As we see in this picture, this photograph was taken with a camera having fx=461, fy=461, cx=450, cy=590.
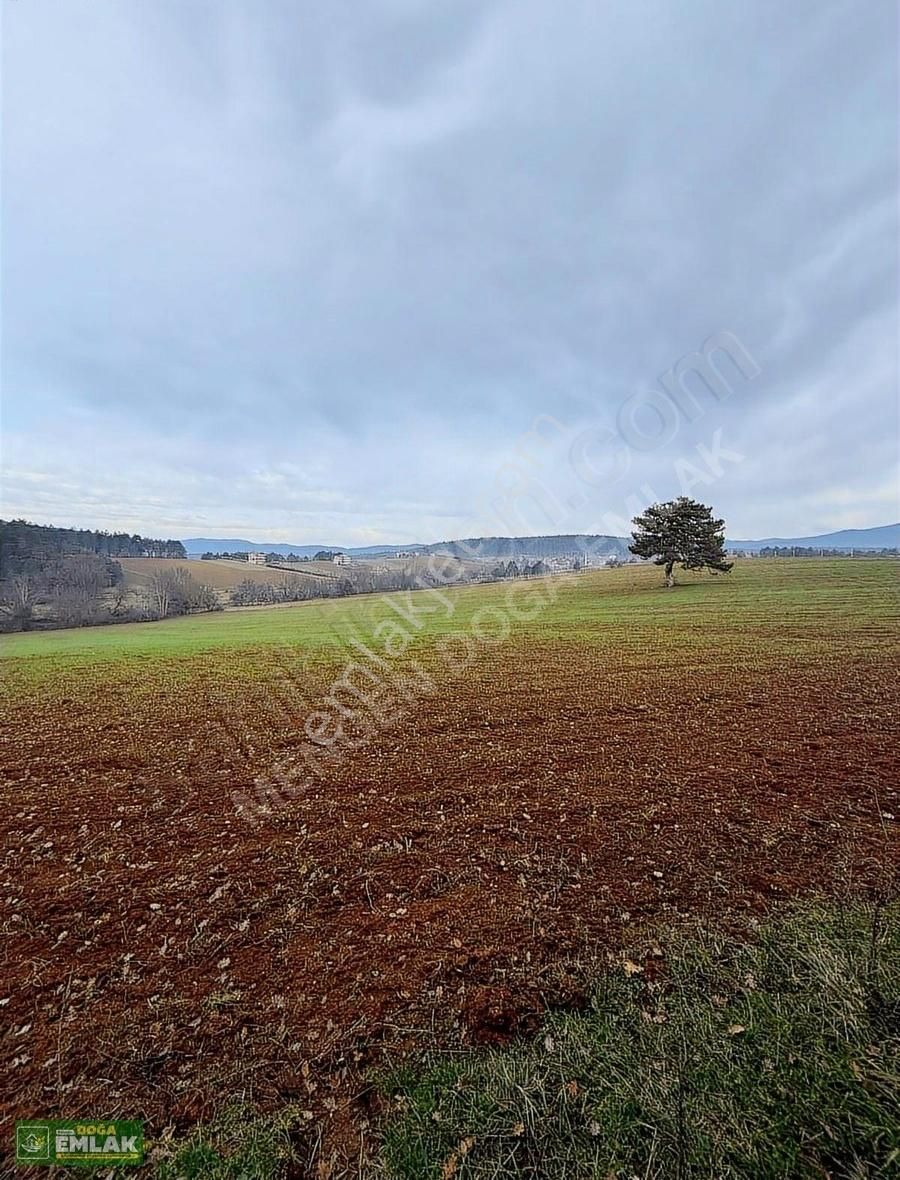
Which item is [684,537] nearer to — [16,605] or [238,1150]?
[238,1150]

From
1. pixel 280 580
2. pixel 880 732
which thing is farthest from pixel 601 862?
pixel 280 580

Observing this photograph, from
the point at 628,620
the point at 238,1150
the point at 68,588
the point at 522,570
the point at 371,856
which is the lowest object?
the point at 371,856

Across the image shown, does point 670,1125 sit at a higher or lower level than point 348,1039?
higher

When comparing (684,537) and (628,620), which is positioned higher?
(684,537)

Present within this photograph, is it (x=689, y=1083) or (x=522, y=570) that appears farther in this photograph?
(x=522, y=570)

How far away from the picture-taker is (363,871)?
167 inches

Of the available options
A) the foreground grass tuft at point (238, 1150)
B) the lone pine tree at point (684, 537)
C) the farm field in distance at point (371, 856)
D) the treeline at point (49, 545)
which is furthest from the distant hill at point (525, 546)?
the treeline at point (49, 545)

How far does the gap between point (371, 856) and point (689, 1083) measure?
299 cm

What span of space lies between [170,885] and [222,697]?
7.37 metres

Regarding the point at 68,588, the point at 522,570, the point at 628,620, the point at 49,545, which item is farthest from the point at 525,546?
the point at 49,545

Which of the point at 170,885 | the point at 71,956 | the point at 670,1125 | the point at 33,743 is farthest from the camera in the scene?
the point at 33,743

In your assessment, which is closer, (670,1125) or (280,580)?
(670,1125)

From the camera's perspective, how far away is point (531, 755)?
6816 millimetres

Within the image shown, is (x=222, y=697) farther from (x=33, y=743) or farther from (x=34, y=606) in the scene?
(x=34, y=606)
